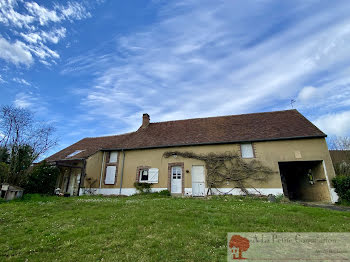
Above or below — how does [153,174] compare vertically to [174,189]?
above

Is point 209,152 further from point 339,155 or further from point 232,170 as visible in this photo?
point 339,155

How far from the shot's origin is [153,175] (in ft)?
47.2

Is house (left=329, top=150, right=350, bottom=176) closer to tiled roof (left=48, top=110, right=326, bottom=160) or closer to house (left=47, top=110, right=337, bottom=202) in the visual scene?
house (left=47, top=110, right=337, bottom=202)

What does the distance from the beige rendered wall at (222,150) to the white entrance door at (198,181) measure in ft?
0.99

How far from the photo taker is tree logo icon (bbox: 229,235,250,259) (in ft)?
12.0

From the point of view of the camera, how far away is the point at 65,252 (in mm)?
4055

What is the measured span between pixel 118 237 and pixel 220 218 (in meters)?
3.24

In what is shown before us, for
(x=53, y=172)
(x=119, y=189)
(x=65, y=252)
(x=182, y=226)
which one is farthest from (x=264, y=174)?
(x=53, y=172)

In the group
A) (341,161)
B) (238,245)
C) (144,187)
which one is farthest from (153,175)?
(341,161)

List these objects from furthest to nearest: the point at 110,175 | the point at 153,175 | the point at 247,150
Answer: the point at 110,175, the point at 153,175, the point at 247,150

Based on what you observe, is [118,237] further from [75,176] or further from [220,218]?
[75,176]

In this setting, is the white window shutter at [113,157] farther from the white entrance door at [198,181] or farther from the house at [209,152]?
the white entrance door at [198,181]

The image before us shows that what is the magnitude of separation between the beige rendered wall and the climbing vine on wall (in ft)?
1.25

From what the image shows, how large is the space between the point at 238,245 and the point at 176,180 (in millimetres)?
10020
